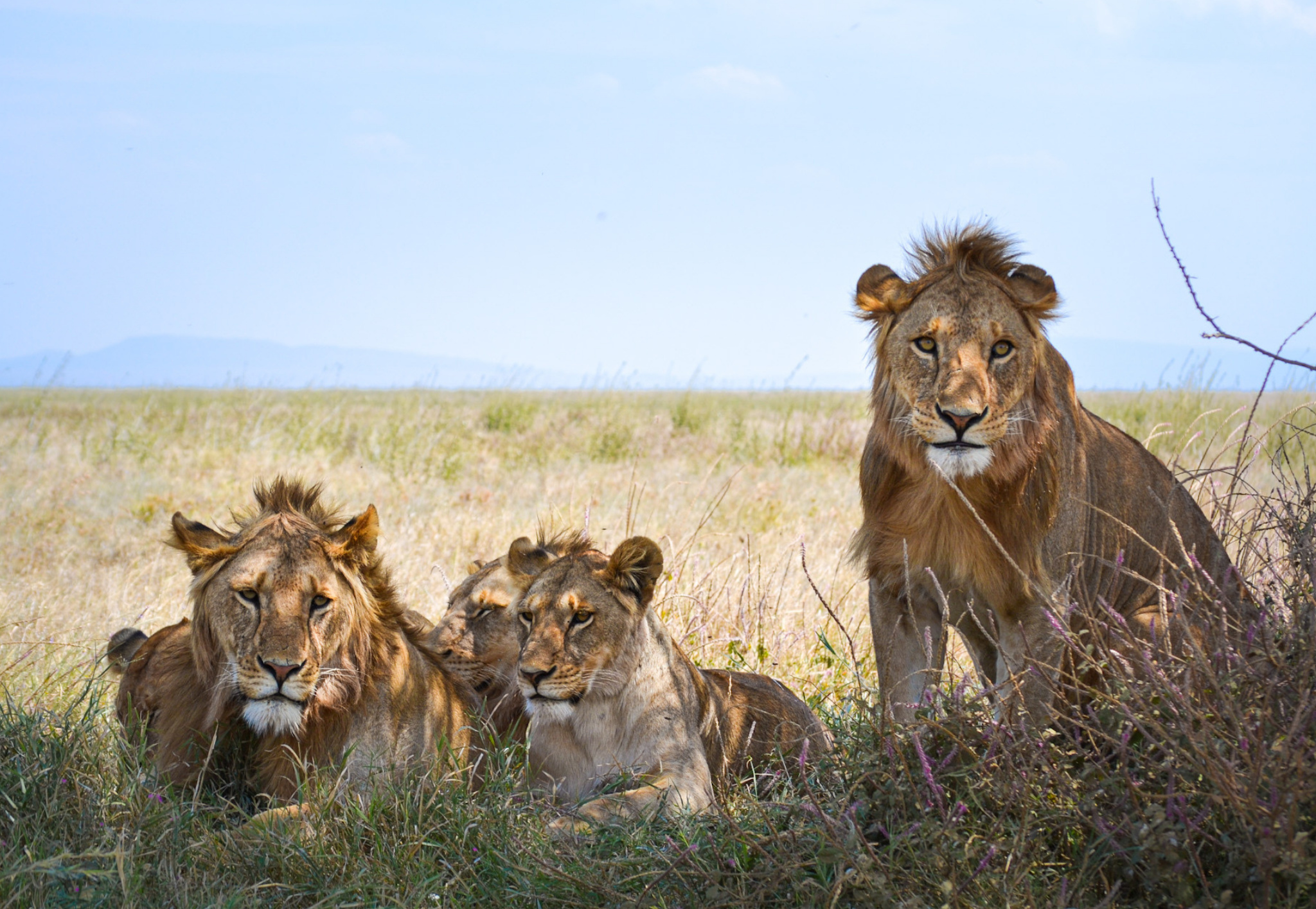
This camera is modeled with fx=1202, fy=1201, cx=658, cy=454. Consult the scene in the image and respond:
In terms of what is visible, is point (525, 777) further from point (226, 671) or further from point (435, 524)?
point (435, 524)

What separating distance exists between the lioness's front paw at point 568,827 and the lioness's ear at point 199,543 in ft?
4.31

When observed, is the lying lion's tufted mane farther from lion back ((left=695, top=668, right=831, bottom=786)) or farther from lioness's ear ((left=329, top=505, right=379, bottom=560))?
lion back ((left=695, top=668, right=831, bottom=786))

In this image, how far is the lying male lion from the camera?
11.6 feet

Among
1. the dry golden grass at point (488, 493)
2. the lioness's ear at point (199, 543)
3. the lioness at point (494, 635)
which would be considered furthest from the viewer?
the dry golden grass at point (488, 493)

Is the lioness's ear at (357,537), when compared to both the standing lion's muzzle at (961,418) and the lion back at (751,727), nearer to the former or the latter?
the lion back at (751,727)

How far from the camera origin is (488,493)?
11852 mm

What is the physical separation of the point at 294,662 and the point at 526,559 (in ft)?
3.89

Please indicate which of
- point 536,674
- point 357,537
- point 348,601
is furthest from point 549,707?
point 357,537

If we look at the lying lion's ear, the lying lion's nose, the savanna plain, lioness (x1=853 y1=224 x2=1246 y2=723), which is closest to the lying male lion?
the lying lion's nose

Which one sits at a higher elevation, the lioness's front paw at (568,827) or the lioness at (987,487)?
the lioness at (987,487)

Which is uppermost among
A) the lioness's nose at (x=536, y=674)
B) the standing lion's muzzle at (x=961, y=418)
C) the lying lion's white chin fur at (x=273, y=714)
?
the standing lion's muzzle at (x=961, y=418)

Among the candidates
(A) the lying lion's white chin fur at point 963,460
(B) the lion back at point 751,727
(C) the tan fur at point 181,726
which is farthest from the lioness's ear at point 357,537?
(A) the lying lion's white chin fur at point 963,460

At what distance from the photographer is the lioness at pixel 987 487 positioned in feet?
12.8

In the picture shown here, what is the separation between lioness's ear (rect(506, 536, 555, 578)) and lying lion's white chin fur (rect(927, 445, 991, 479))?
4.90 feet
